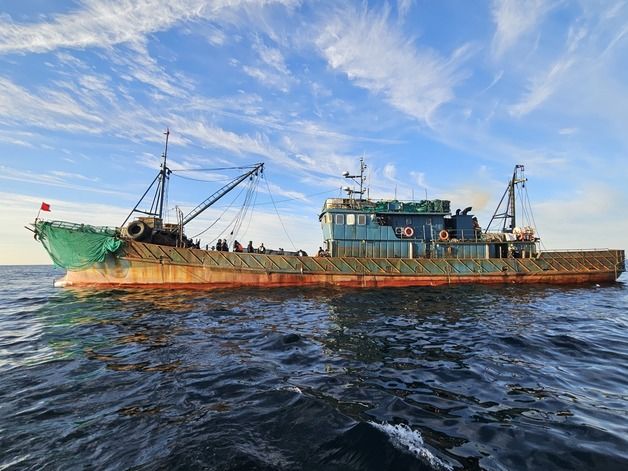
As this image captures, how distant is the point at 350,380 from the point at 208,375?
11.1 feet

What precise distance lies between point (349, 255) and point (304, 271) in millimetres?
4956

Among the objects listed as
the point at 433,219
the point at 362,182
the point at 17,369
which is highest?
the point at 362,182

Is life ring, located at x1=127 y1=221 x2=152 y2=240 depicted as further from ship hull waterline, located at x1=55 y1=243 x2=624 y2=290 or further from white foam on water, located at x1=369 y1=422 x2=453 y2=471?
white foam on water, located at x1=369 y1=422 x2=453 y2=471

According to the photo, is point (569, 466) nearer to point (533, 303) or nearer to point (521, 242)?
point (533, 303)

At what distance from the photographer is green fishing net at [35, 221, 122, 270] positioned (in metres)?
26.5

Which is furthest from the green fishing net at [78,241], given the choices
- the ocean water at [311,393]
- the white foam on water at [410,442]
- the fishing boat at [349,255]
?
the white foam on water at [410,442]

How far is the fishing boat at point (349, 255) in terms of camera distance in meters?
26.9

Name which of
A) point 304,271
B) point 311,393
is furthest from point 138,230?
point 311,393

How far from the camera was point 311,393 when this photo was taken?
6906 mm

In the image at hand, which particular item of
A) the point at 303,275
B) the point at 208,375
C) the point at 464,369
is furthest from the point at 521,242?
the point at 208,375

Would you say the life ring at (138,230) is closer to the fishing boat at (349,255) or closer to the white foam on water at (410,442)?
the fishing boat at (349,255)

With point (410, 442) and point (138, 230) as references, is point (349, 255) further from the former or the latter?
point (410, 442)

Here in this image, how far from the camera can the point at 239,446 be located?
4.80 metres

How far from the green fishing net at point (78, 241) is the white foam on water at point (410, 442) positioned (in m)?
26.9
